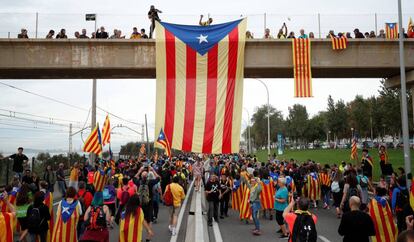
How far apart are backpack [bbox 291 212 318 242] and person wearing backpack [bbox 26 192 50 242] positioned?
475 cm

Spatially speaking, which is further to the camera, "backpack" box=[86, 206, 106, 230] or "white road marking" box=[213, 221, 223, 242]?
"white road marking" box=[213, 221, 223, 242]

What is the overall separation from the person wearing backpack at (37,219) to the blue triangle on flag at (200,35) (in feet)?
21.3

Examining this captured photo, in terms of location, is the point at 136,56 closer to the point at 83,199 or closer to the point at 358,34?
the point at 83,199

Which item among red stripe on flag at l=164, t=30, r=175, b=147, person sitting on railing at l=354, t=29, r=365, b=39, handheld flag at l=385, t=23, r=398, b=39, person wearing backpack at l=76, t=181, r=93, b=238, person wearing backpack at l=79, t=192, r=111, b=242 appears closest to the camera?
person wearing backpack at l=79, t=192, r=111, b=242

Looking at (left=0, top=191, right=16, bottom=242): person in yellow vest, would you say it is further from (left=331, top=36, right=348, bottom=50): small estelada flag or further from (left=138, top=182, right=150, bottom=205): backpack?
(left=331, top=36, right=348, bottom=50): small estelada flag

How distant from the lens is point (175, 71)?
11977mm

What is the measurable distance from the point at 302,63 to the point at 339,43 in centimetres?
208

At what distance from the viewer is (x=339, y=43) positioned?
16062mm

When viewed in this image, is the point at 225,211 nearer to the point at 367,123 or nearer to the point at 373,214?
the point at 373,214

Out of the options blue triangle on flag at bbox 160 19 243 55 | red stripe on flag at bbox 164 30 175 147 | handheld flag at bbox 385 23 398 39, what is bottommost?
red stripe on flag at bbox 164 30 175 147

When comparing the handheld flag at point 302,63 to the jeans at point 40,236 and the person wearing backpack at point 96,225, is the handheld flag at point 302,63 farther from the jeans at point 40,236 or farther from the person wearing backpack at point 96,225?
the jeans at point 40,236

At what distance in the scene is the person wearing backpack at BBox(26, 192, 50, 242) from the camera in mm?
7320

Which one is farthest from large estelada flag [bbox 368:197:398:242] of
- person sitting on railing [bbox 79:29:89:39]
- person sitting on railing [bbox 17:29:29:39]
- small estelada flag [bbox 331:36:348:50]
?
person sitting on railing [bbox 17:29:29:39]

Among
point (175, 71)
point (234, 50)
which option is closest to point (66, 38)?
point (175, 71)
